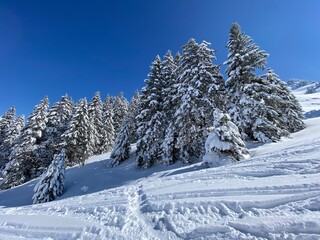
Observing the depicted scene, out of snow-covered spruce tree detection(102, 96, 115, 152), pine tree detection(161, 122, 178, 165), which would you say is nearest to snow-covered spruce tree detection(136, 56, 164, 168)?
pine tree detection(161, 122, 178, 165)

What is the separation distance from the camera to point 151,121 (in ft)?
68.9

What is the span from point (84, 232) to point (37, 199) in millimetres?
14524

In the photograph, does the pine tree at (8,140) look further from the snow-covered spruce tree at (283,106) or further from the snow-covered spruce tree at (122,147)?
the snow-covered spruce tree at (283,106)

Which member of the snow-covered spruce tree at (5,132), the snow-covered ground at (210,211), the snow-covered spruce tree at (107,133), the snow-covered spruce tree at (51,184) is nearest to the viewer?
the snow-covered ground at (210,211)

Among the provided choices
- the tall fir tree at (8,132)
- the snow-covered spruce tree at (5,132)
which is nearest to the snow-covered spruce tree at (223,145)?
the tall fir tree at (8,132)

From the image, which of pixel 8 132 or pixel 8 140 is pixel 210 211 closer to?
pixel 8 140

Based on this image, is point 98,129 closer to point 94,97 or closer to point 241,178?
point 94,97

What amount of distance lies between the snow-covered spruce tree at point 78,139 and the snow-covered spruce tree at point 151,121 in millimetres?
8218

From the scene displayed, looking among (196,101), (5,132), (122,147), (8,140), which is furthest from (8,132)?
(196,101)

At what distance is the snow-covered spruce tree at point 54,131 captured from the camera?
29320mm

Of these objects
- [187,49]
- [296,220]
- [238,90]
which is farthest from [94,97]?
[296,220]

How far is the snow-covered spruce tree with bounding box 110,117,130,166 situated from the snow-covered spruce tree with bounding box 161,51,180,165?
5.53 metres

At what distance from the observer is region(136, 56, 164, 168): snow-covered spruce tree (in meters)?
20.3

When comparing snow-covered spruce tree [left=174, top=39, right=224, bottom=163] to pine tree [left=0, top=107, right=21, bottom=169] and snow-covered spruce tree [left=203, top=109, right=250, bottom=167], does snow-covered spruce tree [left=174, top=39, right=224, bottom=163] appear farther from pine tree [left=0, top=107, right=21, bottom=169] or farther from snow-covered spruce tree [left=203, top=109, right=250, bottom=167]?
pine tree [left=0, top=107, right=21, bottom=169]
